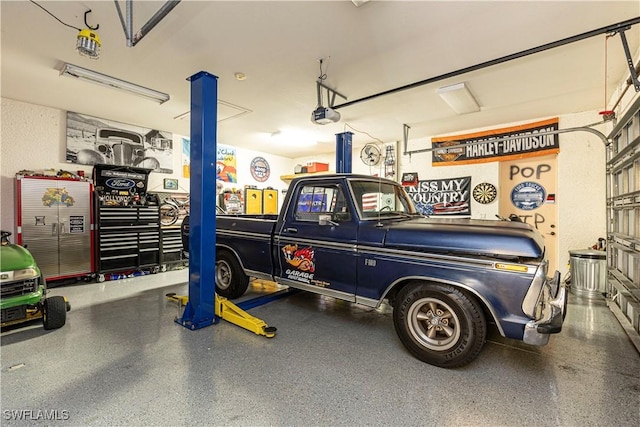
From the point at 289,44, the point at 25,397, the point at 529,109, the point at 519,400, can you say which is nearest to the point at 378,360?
the point at 519,400

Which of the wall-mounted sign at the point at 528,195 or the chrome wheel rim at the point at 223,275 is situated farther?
the wall-mounted sign at the point at 528,195

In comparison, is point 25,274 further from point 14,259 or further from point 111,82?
point 111,82

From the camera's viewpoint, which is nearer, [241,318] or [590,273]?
[241,318]

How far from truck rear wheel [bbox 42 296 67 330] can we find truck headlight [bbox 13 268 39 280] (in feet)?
1.06

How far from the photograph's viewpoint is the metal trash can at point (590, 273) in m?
4.36

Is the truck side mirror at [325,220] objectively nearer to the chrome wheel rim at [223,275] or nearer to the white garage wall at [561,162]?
the chrome wheel rim at [223,275]

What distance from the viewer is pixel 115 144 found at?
5988mm

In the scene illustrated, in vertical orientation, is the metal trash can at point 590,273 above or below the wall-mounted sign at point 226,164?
below

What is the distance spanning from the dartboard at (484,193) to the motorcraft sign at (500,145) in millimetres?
526

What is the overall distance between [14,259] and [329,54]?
4.00 m

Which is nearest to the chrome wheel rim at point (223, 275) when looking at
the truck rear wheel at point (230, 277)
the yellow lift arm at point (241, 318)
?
the truck rear wheel at point (230, 277)

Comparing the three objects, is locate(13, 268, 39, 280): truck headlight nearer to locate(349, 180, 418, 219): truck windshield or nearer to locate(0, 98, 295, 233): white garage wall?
locate(0, 98, 295, 233): white garage wall

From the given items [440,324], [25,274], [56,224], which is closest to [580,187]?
[440,324]

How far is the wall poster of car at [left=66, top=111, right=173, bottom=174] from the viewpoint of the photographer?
18.1 ft
